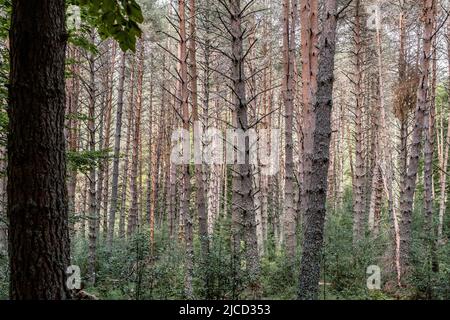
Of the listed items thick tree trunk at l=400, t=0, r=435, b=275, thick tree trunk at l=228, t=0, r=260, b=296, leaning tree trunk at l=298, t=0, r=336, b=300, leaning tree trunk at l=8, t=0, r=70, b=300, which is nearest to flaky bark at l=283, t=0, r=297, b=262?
thick tree trunk at l=400, t=0, r=435, b=275

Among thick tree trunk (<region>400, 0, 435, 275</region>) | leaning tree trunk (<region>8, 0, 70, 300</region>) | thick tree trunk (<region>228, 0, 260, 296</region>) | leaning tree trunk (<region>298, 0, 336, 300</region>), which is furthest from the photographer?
thick tree trunk (<region>400, 0, 435, 275</region>)

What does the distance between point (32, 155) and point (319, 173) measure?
3.58 metres

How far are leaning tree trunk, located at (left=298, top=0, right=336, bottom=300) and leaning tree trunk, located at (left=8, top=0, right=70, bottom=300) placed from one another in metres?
3.32

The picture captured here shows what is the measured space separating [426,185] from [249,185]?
649 cm

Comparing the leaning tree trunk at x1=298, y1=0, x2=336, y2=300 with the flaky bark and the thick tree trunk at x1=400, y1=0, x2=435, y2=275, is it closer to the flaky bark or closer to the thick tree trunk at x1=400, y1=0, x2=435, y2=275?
the thick tree trunk at x1=400, y1=0, x2=435, y2=275

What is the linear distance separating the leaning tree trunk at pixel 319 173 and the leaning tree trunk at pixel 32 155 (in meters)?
3.32

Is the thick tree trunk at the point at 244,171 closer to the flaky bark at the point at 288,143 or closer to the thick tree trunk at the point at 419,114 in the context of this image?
the flaky bark at the point at 288,143

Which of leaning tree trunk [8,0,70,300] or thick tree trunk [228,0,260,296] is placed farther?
thick tree trunk [228,0,260,296]

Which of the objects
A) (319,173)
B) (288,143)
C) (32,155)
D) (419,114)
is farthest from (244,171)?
(32,155)

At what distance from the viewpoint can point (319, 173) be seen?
5023 mm

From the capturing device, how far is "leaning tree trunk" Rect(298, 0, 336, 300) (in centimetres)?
493

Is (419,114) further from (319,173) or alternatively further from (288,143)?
(319,173)

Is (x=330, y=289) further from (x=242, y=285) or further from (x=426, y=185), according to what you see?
(x=426, y=185)
